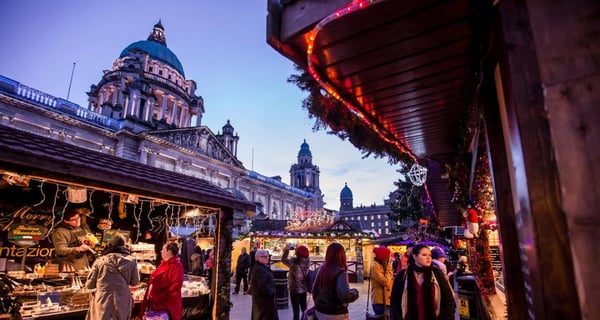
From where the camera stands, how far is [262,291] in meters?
A: 5.26

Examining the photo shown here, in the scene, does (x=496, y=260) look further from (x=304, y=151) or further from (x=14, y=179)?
(x=304, y=151)

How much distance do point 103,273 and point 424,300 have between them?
423cm

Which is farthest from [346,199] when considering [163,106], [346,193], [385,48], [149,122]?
[385,48]

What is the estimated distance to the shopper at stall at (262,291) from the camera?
5.23 m

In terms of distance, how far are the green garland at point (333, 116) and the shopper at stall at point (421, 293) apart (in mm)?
2392

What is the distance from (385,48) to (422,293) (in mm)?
2705

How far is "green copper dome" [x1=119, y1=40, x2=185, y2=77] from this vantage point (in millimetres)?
49250

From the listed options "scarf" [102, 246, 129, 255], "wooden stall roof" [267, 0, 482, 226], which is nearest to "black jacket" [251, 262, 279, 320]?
"scarf" [102, 246, 129, 255]

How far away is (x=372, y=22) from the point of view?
6.80 feet

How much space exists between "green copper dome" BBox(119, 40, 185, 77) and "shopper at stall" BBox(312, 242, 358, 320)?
177ft

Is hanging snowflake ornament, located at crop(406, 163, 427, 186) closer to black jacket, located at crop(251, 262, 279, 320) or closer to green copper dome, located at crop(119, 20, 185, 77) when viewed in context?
black jacket, located at crop(251, 262, 279, 320)

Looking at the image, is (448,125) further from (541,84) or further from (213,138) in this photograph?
(213,138)

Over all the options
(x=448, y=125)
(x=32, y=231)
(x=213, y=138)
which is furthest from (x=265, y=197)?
(x=448, y=125)

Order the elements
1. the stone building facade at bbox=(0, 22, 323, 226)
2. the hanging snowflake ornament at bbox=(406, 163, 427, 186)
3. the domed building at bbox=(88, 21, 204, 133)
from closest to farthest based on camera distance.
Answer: the hanging snowflake ornament at bbox=(406, 163, 427, 186) → the stone building facade at bbox=(0, 22, 323, 226) → the domed building at bbox=(88, 21, 204, 133)
